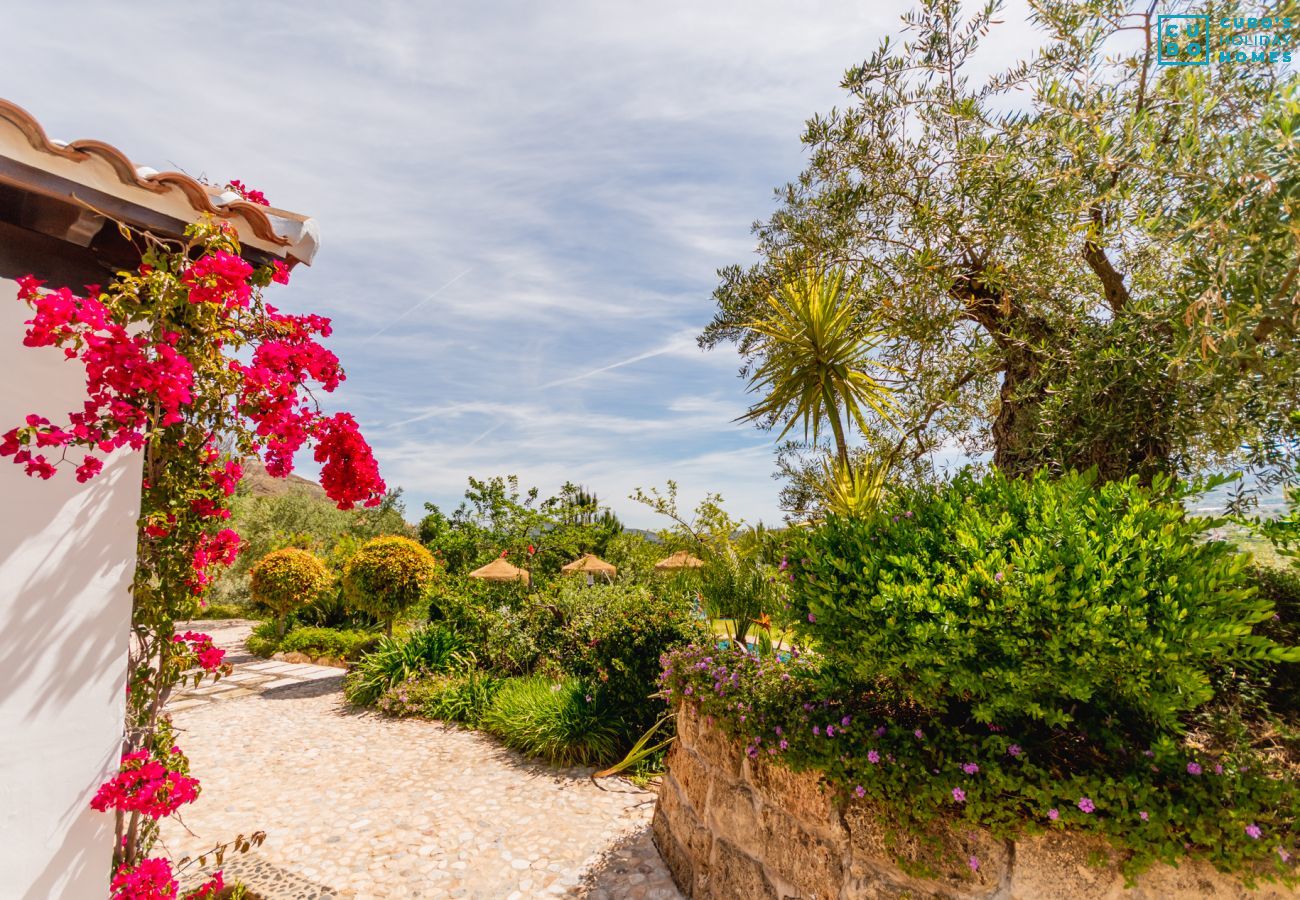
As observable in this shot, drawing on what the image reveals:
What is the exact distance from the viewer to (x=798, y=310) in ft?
20.5

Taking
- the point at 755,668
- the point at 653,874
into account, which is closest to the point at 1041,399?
the point at 755,668

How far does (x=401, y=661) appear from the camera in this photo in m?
10.5

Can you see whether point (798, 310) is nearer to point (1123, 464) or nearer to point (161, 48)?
point (1123, 464)

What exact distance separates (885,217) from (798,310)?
114 centimetres

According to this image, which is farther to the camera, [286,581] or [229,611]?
[229,611]

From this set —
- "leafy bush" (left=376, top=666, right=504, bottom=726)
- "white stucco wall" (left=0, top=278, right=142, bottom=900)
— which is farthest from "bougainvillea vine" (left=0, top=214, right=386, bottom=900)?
"leafy bush" (left=376, top=666, right=504, bottom=726)

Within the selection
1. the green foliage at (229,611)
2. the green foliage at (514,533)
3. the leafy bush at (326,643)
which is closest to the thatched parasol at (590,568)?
the green foliage at (514,533)

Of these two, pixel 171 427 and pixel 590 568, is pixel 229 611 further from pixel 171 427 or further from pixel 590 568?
pixel 171 427

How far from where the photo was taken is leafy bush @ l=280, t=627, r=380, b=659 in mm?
13500

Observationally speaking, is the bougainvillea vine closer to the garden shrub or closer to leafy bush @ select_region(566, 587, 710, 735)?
the garden shrub

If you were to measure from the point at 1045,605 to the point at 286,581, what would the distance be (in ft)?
48.8

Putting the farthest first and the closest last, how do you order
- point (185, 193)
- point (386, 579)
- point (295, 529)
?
point (295, 529)
point (386, 579)
point (185, 193)

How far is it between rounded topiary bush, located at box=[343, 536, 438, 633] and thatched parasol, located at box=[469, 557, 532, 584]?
44.6 inches
